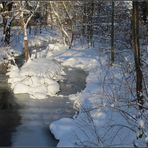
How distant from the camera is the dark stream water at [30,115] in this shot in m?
11.5

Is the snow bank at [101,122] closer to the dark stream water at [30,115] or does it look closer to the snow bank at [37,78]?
the dark stream water at [30,115]

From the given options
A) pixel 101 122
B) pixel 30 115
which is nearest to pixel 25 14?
pixel 30 115

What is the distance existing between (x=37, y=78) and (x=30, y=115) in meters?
4.90

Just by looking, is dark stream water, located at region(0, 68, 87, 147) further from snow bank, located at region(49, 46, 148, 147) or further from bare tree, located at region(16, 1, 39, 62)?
bare tree, located at region(16, 1, 39, 62)

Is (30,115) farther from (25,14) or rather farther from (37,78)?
(25,14)

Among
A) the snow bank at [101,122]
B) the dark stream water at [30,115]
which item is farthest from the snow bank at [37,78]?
the snow bank at [101,122]

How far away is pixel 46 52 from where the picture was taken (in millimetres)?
27641

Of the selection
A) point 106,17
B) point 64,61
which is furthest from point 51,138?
point 106,17

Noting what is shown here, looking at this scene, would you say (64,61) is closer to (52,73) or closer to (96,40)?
(52,73)

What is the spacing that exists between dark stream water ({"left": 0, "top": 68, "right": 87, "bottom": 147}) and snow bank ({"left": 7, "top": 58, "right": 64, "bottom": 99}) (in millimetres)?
411

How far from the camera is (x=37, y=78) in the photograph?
61.2 feet

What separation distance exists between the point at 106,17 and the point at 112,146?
22.8 metres

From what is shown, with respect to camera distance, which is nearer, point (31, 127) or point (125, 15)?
point (31, 127)

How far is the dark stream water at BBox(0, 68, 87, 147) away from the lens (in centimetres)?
1154
